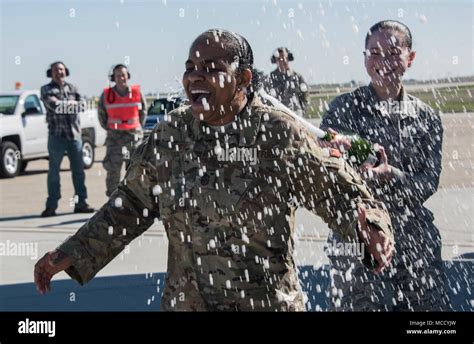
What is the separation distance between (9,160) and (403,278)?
14363 mm

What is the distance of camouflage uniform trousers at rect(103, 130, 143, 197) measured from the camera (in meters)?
12.9

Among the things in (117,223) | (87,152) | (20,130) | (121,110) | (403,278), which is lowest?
(403,278)

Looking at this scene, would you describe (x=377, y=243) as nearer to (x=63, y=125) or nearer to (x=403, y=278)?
(x=403, y=278)

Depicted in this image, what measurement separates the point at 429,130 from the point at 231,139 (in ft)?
5.70

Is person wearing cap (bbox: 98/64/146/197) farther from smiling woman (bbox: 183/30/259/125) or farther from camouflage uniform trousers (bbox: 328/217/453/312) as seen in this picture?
smiling woman (bbox: 183/30/259/125)

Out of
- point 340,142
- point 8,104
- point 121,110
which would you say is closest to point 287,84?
point 121,110

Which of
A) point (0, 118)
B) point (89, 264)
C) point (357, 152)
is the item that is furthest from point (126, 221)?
point (0, 118)

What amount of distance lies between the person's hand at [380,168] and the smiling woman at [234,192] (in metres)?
1.04

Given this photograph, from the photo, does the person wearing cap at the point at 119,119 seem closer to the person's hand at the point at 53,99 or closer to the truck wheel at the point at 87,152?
the person's hand at the point at 53,99

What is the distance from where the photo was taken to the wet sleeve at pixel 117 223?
150 inches

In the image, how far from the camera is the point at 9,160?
18.5m

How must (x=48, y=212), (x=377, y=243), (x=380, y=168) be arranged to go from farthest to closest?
(x=48, y=212) → (x=380, y=168) → (x=377, y=243)

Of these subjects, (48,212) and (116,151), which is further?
(116,151)
